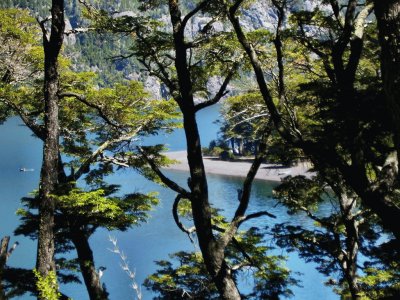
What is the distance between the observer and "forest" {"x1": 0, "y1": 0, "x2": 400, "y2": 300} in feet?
17.8

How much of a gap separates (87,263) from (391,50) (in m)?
10.0

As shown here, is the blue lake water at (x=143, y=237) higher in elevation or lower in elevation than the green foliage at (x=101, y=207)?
lower

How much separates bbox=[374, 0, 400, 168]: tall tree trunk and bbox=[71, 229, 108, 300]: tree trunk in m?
9.44

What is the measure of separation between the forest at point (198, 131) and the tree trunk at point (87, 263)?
0.04 m

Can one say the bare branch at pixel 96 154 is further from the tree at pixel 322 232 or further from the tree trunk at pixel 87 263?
the tree at pixel 322 232

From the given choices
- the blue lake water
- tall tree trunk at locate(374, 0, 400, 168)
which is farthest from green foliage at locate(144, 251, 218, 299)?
tall tree trunk at locate(374, 0, 400, 168)

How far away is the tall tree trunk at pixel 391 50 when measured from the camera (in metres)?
3.96

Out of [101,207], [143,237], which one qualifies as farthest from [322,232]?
[143,237]

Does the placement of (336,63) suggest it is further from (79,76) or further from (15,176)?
(15,176)

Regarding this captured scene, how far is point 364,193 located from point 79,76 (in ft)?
35.7

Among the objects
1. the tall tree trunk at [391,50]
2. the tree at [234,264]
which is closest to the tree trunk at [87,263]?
the tree at [234,264]

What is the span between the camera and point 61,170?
11.9 metres

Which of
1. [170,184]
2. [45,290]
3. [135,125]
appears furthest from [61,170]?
[170,184]

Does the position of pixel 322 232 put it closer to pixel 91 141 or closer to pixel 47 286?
pixel 91 141
